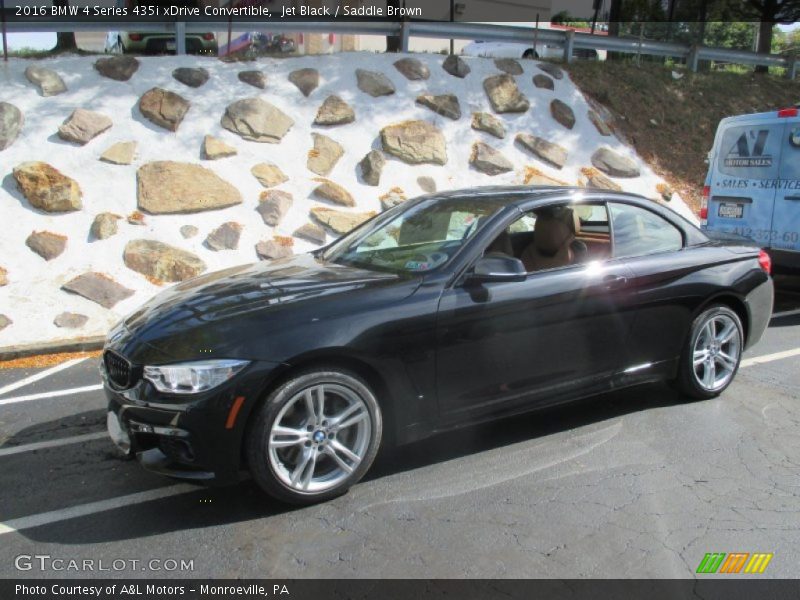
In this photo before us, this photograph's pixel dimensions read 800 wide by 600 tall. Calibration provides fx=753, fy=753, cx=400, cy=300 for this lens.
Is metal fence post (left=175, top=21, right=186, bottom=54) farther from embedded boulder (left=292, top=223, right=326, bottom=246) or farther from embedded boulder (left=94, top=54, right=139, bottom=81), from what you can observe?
embedded boulder (left=292, top=223, right=326, bottom=246)

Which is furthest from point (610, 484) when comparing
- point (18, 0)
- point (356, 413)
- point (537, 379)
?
point (18, 0)

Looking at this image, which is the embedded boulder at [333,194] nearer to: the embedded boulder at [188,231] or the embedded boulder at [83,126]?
the embedded boulder at [188,231]

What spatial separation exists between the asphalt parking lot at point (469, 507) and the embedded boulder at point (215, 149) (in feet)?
17.0

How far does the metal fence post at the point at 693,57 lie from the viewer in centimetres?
1445

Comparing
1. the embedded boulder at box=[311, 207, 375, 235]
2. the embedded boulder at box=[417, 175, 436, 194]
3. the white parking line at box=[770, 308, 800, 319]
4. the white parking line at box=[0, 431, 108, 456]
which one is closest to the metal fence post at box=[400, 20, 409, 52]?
the embedded boulder at box=[417, 175, 436, 194]

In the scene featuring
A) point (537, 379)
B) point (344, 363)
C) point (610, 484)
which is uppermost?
point (344, 363)

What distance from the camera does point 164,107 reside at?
9766mm

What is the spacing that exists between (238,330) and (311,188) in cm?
632

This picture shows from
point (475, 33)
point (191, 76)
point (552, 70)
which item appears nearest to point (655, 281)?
point (191, 76)

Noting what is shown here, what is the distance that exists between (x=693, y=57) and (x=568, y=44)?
9.39 feet

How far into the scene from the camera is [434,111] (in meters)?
11.2

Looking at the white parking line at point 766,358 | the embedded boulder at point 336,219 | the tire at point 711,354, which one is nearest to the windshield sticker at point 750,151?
the white parking line at point 766,358

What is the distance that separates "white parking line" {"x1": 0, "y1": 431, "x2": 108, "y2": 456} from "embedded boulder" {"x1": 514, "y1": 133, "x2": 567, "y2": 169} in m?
8.25

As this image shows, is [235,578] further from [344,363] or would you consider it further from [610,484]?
[610,484]
